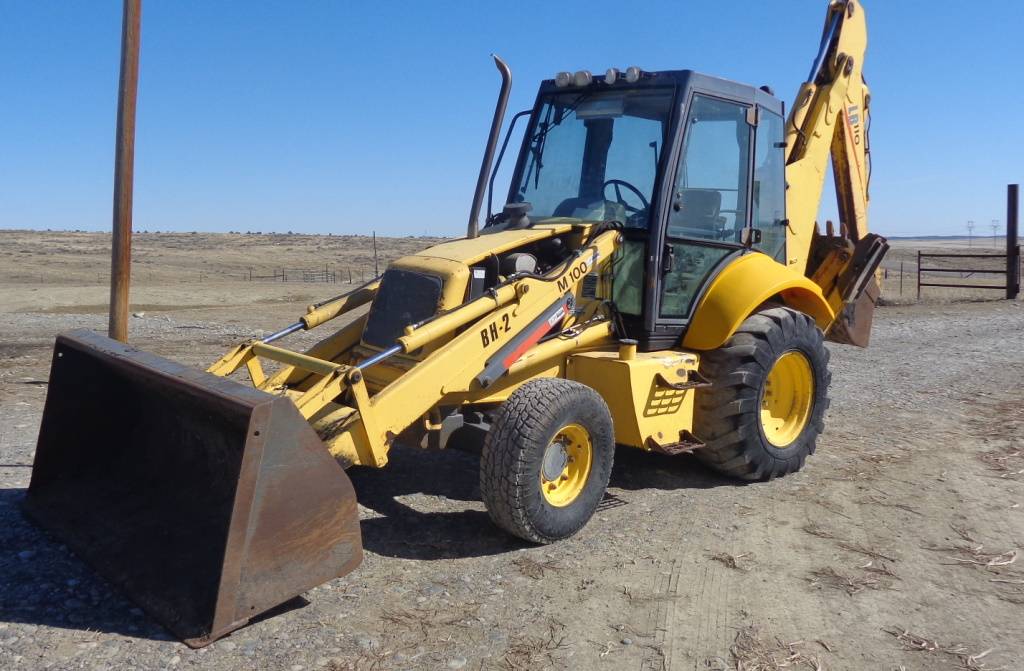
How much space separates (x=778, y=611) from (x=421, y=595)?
171 cm

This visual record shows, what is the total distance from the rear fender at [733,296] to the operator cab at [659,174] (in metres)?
0.08

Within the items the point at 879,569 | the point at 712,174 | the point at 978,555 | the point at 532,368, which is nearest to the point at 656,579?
the point at 879,569

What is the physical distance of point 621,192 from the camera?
624cm

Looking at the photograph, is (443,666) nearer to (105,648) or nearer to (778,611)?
(105,648)

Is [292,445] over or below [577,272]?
below

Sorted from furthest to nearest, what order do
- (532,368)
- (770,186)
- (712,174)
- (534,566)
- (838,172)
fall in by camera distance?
(838,172), (770,186), (712,174), (532,368), (534,566)

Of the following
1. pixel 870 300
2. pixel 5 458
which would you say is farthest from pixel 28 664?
pixel 870 300

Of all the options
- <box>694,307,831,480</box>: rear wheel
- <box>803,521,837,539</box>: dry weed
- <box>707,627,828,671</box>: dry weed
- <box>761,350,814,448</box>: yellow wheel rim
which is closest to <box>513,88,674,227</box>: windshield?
<box>694,307,831,480</box>: rear wheel

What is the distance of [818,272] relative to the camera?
7883mm

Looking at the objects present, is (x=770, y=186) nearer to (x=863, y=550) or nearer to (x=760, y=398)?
(x=760, y=398)

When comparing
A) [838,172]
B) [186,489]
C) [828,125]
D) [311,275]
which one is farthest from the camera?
[311,275]

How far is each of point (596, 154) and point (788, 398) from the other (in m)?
2.37

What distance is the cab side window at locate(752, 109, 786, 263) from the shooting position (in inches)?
263

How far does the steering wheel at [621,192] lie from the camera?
19.9 feet
